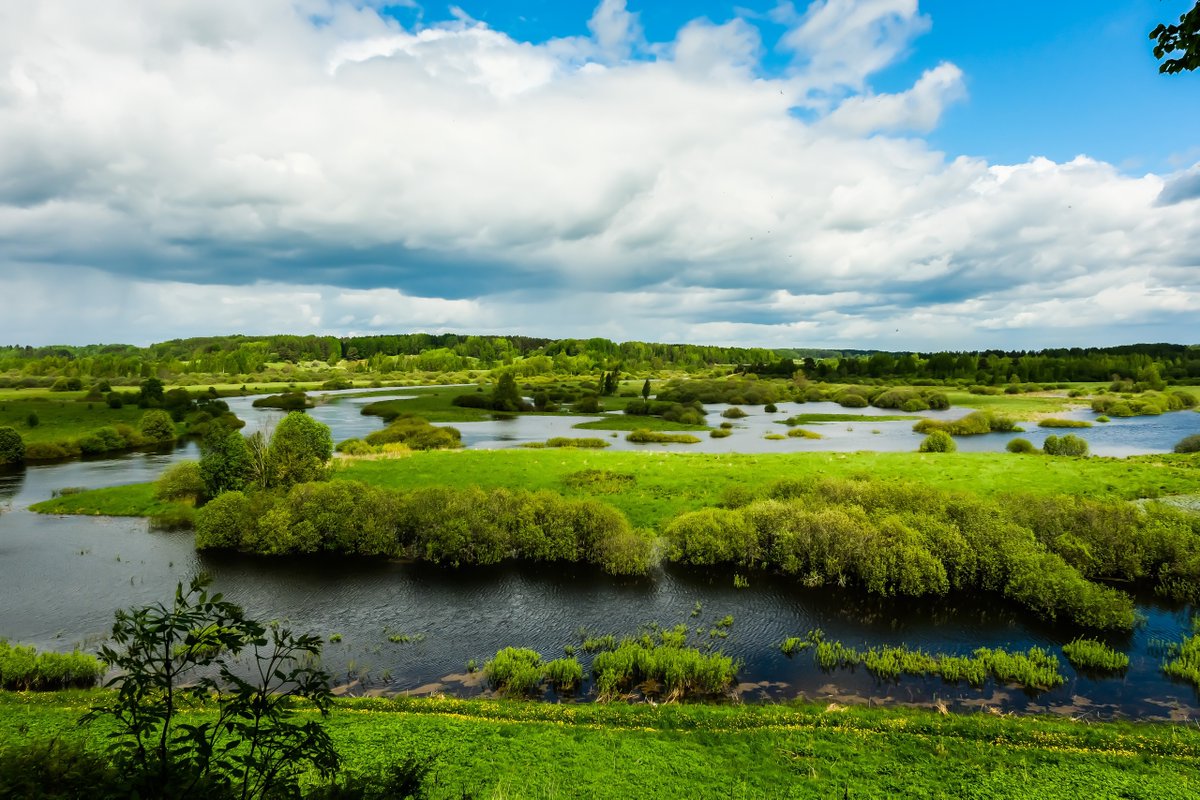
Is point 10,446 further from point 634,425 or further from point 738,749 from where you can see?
point 738,749

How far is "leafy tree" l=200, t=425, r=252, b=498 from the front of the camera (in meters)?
44.3

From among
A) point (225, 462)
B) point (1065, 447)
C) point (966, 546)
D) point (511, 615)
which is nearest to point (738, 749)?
point (511, 615)

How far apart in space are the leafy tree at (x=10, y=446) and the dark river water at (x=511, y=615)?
1533 inches

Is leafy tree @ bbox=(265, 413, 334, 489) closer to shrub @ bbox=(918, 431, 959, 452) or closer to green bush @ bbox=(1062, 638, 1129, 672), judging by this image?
green bush @ bbox=(1062, 638, 1129, 672)

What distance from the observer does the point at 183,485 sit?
151 ft

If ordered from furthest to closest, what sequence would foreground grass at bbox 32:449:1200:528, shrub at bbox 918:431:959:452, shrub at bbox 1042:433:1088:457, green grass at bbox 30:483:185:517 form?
shrub at bbox 918:431:959:452, shrub at bbox 1042:433:1088:457, green grass at bbox 30:483:185:517, foreground grass at bbox 32:449:1200:528

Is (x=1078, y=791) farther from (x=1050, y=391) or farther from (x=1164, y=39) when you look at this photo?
(x=1050, y=391)

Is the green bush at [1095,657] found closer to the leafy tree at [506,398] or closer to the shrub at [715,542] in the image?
the shrub at [715,542]

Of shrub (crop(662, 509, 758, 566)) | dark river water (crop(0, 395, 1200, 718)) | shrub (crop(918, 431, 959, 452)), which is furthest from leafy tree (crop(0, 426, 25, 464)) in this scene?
shrub (crop(918, 431, 959, 452))

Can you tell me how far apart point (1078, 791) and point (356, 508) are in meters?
34.3

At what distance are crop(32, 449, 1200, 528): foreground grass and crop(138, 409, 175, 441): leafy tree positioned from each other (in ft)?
129

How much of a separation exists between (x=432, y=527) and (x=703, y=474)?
2361cm

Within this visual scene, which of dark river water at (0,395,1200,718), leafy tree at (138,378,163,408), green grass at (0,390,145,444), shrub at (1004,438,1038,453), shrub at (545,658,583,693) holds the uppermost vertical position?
leafy tree at (138,378,163,408)

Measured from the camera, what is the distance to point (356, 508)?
1425 inches
